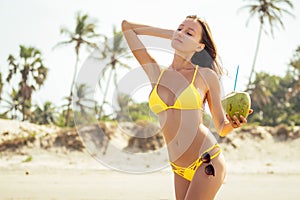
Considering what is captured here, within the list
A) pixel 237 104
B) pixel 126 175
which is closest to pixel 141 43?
pixel 237 104

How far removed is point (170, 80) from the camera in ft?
13.9

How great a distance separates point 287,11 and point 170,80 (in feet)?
129

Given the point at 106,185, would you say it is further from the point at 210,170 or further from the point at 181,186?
the point at 210,170

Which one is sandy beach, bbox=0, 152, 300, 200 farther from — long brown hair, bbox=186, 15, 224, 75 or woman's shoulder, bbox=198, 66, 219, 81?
woman's shoulder, bbox=198, 66, 219, 81

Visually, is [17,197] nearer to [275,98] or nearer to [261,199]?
[261,199]

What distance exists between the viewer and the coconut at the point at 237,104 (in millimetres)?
4262

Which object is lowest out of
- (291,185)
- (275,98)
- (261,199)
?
(275,98)

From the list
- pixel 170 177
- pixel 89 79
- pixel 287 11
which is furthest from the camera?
pixel 287 11

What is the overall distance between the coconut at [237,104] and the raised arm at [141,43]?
0.65 meters

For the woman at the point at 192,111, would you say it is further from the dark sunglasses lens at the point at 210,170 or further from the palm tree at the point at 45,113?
the palm tree at the point at 45,113

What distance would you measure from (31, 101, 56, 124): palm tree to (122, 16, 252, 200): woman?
47.8m

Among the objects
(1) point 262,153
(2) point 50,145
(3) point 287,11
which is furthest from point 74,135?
(3) point 287,11

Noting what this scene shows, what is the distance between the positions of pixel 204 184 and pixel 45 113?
49.7m

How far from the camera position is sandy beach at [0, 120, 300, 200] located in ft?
43.8
